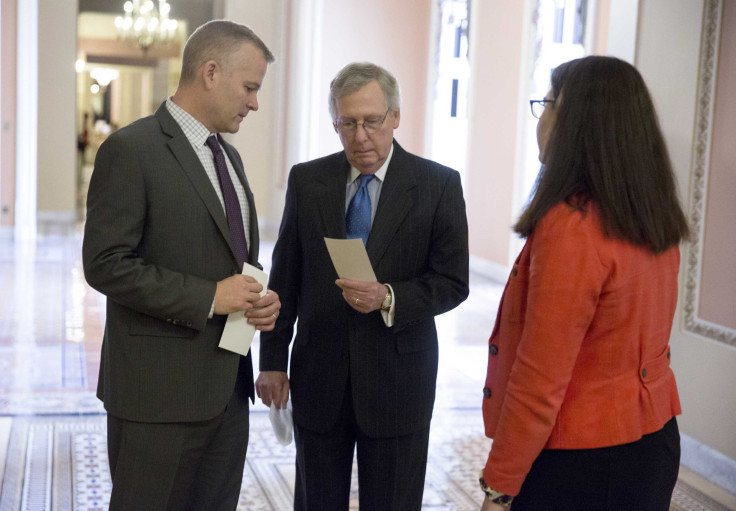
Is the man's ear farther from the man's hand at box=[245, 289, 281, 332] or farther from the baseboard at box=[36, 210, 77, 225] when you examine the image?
the baseboard at box=[36, 210, 77, 225]

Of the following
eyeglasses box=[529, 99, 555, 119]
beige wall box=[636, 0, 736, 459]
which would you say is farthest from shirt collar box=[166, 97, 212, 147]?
beige wall box=[636, 0, 736, 459]

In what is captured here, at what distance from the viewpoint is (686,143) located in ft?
14.4

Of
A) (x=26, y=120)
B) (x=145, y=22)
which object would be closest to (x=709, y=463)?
(x=26, y=120)

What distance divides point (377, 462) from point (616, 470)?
84cm

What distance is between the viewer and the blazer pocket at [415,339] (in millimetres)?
2395

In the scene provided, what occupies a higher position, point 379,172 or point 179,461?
point 379,172

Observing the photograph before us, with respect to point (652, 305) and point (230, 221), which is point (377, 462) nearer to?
point (230, 221)

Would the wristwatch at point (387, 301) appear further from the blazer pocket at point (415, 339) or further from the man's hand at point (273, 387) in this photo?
the man's hand at point (273, 387)

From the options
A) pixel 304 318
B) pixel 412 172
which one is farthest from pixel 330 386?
pixel 412 172

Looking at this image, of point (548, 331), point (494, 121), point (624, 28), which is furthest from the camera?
point (494, 121)

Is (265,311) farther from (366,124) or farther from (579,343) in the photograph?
(579,343)

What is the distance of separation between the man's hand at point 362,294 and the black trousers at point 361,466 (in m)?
0.29

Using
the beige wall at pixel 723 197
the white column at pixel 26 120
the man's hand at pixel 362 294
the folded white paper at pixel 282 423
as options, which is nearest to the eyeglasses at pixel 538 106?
the man's hand at pixel 362 294

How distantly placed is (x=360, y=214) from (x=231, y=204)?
372 millimetres
